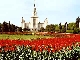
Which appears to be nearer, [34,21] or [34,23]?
[34,21]

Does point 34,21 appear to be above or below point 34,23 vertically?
above

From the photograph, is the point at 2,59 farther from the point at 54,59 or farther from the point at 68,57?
the point at 68,57

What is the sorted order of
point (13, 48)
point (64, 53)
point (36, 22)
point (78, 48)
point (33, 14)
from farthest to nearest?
point (36, 22) → point (33, 14) → point (78, 48) → point (64, 53) → point (13, 48)

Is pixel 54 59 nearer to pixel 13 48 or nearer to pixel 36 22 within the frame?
pixel 13 48

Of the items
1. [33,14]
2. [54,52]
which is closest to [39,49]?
[54,52]

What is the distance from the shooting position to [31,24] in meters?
96.1

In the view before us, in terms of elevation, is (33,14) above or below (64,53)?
above

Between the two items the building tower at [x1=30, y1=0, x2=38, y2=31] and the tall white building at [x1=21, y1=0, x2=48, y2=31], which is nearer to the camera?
the building tower at [x1=30, y1=0, x2=38, y2=31]

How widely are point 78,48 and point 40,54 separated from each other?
160 inches

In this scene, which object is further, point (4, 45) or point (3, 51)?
point (4, 45)

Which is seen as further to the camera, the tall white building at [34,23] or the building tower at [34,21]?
the tall white building at [34,23]

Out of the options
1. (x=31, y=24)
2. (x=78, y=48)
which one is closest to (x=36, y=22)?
(x=31, y=24)

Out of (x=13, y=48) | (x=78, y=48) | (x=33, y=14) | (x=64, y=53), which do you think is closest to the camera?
(x=13, y=48)

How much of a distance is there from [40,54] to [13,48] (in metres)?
1.10
